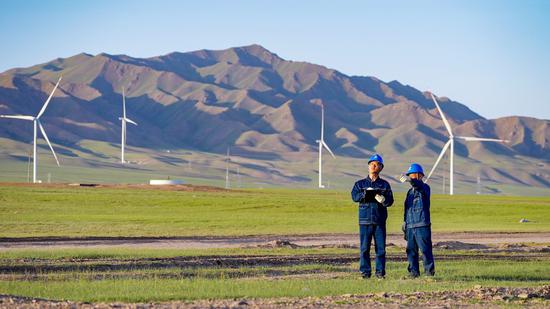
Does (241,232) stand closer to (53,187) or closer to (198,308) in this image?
(198,308)

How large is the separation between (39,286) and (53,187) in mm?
73219

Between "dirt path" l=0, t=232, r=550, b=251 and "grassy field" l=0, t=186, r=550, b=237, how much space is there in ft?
10.3

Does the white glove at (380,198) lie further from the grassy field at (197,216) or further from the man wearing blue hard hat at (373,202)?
the grassy field at (197,216)

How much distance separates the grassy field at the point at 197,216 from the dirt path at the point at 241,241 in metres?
3.15

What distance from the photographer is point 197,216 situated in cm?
5769

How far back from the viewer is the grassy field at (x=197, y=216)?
44344 millimetres

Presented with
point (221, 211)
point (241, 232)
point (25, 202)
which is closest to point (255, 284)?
point (241, 232)

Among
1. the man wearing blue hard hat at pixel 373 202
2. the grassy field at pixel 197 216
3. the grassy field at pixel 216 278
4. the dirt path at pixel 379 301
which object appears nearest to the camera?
the dirt path at pixel 379 301

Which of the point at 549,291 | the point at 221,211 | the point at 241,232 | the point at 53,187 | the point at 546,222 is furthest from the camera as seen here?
the point at 53,187

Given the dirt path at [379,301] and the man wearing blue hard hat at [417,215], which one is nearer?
the dirt path at [379,301]

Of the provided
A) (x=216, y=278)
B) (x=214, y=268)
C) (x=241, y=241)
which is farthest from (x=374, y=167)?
(x=241, y=241)

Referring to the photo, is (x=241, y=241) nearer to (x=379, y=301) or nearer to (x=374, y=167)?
(x=374, y=167)

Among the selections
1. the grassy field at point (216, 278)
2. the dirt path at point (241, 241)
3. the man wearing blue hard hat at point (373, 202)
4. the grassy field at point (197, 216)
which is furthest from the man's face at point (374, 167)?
the grassy field at point (197, 216)

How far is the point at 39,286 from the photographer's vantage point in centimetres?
1834
